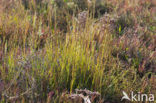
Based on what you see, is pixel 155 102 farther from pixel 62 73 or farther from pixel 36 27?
pixel 36 27

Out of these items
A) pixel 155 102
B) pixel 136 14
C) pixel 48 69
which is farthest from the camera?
pixel 136 14

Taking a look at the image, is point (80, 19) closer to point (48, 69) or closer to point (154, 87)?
point (48, 69)

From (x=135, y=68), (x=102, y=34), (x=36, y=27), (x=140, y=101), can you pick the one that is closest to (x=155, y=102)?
(x=140, y=101)

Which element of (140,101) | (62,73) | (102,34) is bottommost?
(140,101)

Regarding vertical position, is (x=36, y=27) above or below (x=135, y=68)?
above

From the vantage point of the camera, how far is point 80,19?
283cm

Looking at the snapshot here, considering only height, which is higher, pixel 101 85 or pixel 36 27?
pixel 36 27

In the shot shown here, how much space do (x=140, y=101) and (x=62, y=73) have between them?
2.54 ft

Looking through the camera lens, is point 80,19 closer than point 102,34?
Yes

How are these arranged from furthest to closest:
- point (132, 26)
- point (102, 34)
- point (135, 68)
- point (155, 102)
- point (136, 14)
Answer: point (136, 14) < point (132, 26) < point (102, 34) < point (135, 68) < point (155, 102)

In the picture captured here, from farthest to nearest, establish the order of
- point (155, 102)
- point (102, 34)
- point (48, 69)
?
point (102, 34) < point (48, 69) < point (155, 102)

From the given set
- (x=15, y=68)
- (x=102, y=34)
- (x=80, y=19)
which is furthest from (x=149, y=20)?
(x=15, y=68)

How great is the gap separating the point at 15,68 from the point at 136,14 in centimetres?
270

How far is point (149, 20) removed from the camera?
4.02m
